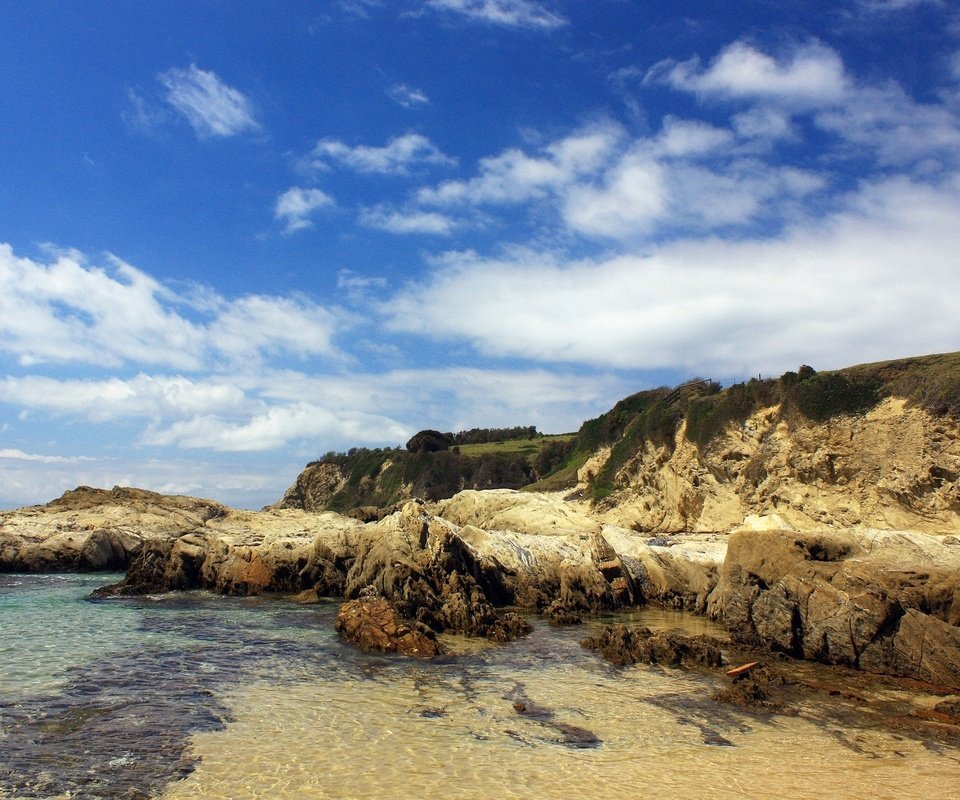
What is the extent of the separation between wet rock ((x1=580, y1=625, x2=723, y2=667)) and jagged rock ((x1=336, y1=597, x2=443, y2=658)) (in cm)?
402

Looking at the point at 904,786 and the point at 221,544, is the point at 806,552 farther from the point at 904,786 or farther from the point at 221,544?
the point at 221,544

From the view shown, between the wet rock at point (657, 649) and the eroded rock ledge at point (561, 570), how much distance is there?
2.54 metres

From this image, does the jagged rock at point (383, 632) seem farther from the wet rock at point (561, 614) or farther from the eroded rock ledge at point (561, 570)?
the wet rock at point (561, 614)

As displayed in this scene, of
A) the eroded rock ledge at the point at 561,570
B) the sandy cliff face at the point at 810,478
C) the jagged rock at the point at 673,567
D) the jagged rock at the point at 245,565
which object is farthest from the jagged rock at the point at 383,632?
the sandy cliff face at the point at 810,478

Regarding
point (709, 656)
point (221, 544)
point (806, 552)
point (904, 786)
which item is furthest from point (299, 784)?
point (221, 544)

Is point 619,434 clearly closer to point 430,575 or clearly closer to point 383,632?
point 430,575

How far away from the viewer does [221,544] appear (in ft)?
88.6

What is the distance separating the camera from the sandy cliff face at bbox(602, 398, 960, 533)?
902 inches

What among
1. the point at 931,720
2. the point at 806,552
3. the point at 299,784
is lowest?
the point at 931,720

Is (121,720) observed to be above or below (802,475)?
below

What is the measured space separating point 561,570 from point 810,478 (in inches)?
424

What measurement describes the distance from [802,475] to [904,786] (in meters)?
19.9

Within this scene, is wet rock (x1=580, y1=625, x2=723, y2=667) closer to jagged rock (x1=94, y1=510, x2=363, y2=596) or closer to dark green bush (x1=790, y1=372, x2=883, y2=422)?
jagged rock (x1=94, y1=510, x2=363, y2=596)

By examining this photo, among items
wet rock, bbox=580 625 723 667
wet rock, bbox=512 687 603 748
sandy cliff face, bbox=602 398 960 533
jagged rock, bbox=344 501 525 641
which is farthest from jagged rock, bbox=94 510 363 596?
sandy cliff face, bbox=602 398 960 533
